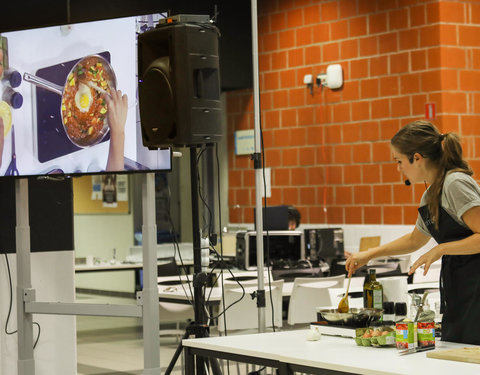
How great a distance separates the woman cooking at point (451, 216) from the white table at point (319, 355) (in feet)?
0.39

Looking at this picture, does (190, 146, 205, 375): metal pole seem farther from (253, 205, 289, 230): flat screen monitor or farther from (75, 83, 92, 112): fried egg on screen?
(253, 205, 289, 230): flat screen monitor

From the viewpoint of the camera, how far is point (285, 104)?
10797 mm

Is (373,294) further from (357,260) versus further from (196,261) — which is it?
(196,261)

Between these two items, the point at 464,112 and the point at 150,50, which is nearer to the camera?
the point at 150,50

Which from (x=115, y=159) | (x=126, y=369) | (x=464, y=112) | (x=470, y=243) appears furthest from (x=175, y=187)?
(x=470, y=243)

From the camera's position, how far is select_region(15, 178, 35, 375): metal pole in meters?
4.97

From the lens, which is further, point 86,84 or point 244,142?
point 244,142

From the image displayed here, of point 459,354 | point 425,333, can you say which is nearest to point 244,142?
point 425,333

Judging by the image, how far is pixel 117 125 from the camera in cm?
441

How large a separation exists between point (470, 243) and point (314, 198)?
290 inches

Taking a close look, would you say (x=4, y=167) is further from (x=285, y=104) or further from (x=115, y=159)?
(x=285, y=104)

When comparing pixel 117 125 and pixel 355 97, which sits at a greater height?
pixel 355 97

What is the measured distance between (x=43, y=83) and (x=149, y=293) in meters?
A: 1.25

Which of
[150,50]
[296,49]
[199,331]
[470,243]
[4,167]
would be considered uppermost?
[296,49]
